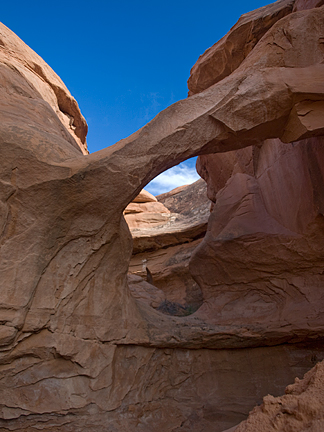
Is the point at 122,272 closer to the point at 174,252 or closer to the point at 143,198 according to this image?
the point at 174,252

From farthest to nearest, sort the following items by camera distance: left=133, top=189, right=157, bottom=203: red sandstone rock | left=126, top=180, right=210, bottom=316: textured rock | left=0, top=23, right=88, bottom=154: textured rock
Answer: left=133, top=189, right=157, bottom=203: red sandstone rock → left=126, top=180, right=210, bottom=316: textured rock → left=0, top=23, right=88, bottom=154: textured rock

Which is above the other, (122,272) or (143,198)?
(143,198)

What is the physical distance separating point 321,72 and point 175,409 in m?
4.69

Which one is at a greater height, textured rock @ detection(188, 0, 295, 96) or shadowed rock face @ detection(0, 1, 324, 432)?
textured rock @ detection(188, 0, 295, 96)

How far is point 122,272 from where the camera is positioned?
14.2 feet

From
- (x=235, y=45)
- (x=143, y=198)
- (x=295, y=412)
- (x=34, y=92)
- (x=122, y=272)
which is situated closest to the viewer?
(x=295, y=412)

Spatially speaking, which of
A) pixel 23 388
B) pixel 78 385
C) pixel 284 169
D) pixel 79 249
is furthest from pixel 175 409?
pixel 284 169

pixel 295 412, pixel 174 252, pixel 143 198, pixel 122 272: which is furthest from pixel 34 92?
pixel 143 198

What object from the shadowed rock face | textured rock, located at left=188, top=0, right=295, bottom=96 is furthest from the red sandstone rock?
the shadowed rock face

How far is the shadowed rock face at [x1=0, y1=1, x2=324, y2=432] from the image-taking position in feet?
10.9

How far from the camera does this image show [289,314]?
4.97 meters

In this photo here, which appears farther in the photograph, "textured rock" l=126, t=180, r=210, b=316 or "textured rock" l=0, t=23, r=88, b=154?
"textured rock" l=126, t=180, r=210, b=316

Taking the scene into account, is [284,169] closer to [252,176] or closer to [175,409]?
[252,176]

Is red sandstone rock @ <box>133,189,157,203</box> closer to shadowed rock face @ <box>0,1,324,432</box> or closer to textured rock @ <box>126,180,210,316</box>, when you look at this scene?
textured rock @ <box>126,180,210,316</box>
